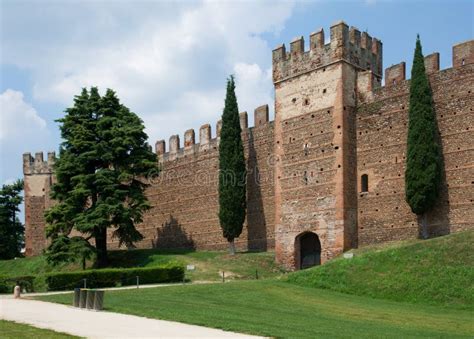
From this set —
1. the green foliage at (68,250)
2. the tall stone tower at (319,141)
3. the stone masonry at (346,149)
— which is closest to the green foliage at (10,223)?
the green foliage at (68,250)

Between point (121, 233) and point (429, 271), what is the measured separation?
1786cm

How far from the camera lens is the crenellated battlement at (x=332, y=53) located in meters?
30.3

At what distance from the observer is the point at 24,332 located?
12.9m

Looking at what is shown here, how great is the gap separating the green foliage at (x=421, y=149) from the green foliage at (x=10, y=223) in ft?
111

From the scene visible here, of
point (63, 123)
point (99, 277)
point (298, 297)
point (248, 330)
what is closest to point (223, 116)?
point (63, 123)

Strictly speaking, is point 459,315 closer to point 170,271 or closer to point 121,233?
point 170,271

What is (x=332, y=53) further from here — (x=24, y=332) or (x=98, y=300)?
(x=24, y=332)

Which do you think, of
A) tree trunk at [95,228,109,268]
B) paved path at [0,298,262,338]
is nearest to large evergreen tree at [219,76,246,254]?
tree trunk at [95,228,109,268]

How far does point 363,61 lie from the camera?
3117cm

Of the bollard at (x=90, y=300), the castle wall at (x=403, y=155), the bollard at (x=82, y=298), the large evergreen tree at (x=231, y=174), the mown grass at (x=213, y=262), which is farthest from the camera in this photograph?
the large evergreen tree at (x=231, y=174)

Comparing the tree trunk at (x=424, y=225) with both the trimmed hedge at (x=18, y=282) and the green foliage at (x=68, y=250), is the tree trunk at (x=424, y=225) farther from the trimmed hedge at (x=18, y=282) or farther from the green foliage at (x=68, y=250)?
A: the green foliage at (x=68, y=250)

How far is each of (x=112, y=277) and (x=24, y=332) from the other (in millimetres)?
13992

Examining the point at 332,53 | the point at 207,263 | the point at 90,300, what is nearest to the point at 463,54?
the point at 332,53

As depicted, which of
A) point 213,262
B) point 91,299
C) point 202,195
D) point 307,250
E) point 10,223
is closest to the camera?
point 91,299
